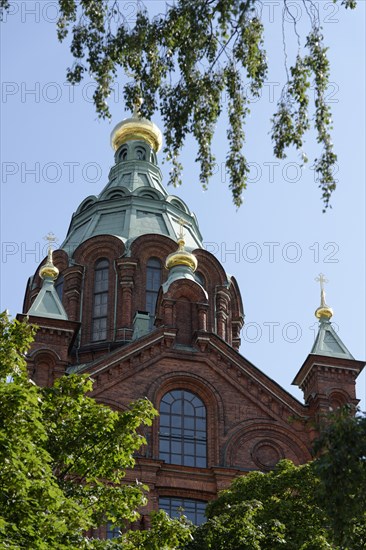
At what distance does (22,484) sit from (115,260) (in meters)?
28.0

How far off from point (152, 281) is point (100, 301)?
233 centimetres

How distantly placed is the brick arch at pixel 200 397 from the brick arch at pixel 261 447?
0.48m

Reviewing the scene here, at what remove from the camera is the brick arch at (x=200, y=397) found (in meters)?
34.0

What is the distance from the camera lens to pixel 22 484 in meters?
18.3

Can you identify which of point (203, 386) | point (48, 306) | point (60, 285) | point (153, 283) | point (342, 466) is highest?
point (60, 285)

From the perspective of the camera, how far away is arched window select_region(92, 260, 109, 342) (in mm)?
44316

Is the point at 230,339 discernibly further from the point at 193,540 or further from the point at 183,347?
the point at 193,540

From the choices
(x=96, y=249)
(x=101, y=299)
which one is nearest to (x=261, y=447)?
(x=101, y=299)

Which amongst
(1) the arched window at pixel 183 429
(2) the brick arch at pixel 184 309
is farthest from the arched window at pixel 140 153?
(1) the arched window at pixel 183 429

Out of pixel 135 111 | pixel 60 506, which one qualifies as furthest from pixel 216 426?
pixel 135 111

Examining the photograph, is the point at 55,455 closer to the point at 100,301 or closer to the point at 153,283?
the point at 100,301

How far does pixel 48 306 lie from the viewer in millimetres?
38781

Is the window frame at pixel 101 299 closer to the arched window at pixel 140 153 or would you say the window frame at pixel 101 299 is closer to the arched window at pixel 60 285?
the arched window at pixel 60 285

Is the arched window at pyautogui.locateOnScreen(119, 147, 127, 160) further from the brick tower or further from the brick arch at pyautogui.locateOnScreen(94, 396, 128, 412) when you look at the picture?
the brick arch at pyautogui.locateOnScreen(94, 396, 128, 412)
